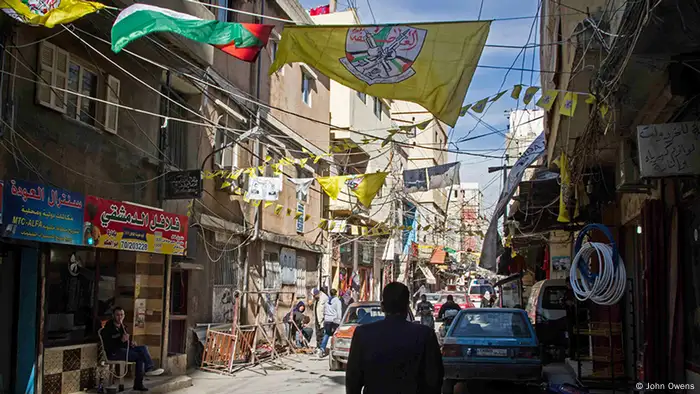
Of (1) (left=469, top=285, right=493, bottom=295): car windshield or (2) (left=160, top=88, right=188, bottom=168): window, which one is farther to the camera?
(1) (left=469, top=285, right=493, bottom=295): car windshield

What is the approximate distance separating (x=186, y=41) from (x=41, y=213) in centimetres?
508

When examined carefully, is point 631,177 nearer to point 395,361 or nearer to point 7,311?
point 395,361

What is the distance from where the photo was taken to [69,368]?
1110 cm

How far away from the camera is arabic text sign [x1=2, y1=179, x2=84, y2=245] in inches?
356

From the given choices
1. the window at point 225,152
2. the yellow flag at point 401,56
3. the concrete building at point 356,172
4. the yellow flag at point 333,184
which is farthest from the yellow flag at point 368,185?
the yellow flag at point 401,56

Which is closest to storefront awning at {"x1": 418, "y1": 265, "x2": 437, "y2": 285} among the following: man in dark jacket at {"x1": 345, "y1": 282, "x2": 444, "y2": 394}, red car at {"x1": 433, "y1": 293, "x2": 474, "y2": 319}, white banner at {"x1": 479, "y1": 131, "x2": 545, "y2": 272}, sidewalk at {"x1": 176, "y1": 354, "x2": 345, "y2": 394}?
red car at {"x1": 433, "y1": 293, "x2": 474, "y2": 319}

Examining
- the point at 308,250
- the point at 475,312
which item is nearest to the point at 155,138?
the point at 475,312

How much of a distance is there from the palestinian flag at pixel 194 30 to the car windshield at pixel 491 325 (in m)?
6.71

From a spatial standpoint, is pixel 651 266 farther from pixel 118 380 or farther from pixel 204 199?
pixel 204 199

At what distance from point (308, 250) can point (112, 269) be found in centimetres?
1299

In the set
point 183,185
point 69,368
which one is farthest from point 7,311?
point 183,185

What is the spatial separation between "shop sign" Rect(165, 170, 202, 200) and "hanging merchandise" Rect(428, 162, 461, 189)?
903 centimetres

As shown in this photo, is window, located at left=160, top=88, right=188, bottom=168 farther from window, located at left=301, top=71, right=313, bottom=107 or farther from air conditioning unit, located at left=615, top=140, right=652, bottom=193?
air conditioning unit, located at left=615, top=140, right=652, bottom=193

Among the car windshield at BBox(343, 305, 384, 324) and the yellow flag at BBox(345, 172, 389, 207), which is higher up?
the yellow flag at BBox(345, 172, 389, 207)
